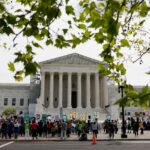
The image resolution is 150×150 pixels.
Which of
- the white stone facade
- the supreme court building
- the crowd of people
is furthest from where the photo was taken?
the white stone facade

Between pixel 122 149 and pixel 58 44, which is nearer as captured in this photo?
pixel 58 44

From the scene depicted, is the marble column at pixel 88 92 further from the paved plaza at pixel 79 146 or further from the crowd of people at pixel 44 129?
the paved plaza at pixel 79 146

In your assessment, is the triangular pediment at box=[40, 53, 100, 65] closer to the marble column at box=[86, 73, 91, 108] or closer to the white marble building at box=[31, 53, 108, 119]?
the white marble building at box=[31, 53, 108, 119]

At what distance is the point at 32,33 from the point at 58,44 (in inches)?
21.7

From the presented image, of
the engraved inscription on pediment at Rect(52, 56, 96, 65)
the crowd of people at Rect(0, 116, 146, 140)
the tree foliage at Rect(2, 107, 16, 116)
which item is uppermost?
the engraved inscription on pediment at Rect(52, 56, 96, 65)

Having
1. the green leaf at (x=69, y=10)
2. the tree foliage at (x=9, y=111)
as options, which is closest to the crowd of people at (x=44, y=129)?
the green leaf at (x=69, y=10)

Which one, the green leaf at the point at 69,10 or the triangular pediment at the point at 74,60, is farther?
the triangular pediment at the point at 74,60

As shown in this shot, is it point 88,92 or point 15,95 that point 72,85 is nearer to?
point 88,92

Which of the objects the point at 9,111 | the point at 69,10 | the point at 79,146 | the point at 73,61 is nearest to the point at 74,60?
the point at 73,61

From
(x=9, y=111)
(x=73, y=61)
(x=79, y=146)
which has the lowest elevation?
(x=79, y=146)

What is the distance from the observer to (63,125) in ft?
107

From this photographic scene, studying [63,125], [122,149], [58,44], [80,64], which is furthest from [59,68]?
[58,44]

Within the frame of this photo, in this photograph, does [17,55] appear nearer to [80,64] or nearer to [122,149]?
[122,149]

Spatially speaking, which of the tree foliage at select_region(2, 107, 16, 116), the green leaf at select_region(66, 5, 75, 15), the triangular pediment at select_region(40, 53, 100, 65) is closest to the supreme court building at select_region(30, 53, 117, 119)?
the triangular pediment at select_region(40, 53, 100, 65)
